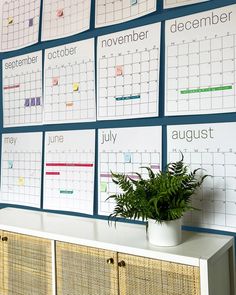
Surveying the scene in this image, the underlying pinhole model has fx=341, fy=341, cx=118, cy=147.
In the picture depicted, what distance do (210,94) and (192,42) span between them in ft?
0.68

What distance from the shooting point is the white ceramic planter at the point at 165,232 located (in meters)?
1.05

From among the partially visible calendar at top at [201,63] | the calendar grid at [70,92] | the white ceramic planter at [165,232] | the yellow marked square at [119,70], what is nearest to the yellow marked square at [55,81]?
the calendar grid at [70,92]

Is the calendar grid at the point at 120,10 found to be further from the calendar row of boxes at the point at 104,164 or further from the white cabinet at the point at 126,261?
the white cabinet at the point at 126,261

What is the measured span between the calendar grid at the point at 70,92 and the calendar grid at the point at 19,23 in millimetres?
229

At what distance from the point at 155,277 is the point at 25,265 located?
1.87ft

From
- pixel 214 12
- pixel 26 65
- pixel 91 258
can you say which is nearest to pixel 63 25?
pixel 26 65

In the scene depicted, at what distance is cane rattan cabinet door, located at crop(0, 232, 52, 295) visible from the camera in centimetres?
127

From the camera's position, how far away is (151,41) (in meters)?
1.32

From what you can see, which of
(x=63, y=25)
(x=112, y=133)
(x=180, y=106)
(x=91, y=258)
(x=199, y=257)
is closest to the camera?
(x=199, y=257)

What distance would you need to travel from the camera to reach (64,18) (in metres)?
1.56

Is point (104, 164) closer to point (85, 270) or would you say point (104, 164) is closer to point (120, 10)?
point (85, 270)

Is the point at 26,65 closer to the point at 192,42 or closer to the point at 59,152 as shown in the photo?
the point at 59,152

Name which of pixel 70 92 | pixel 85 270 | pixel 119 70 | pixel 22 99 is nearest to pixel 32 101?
pixel 22 99

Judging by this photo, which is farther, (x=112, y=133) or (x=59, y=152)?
(x=59, y=152)
